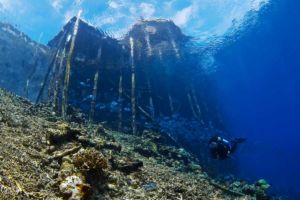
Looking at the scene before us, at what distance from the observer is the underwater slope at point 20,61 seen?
21234 mm

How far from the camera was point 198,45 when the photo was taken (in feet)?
91.6

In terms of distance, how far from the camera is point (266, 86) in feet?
128

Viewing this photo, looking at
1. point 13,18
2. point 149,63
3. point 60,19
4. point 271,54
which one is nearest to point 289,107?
point 271,54

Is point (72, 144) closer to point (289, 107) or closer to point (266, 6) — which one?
point (266, 6)

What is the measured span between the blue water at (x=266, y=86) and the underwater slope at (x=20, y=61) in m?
16.4

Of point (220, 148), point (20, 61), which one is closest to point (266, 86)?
point (20, 61)

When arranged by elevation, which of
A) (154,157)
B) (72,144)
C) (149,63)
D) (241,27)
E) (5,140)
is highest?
(241,27)

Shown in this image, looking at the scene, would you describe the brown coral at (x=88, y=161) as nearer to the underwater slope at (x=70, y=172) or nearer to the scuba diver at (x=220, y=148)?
the underwater slope at (x=70, y=172)

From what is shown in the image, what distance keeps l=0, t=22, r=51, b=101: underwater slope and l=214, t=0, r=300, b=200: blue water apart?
16411 millimetres

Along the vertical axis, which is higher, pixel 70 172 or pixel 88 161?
pixel 88 161

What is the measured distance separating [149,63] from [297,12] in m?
13.7

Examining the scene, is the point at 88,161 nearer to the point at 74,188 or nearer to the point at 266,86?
the point at 74,188

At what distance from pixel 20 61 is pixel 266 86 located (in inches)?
1108

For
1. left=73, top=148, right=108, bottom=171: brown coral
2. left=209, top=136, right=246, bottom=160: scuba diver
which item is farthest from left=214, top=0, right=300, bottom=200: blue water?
left=73, top=148, right=108, bottom=171: brown coral
